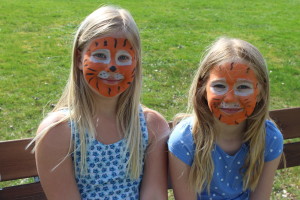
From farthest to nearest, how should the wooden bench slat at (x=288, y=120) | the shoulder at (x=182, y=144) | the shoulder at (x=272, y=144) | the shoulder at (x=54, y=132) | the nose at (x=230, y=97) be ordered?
the wooden bench slat at (x=288, y=120), the shoulder at (x=272, y=144), the shoulder at (x=182, y=144), the nose at (x=230, y=97), the shoulder at (x=54, y=132)

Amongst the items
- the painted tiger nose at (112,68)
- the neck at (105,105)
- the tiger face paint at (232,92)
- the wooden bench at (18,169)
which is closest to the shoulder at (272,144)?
the tiger face paint at (232,92)

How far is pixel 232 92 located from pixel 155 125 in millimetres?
529

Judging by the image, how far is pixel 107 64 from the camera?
2.71 metres

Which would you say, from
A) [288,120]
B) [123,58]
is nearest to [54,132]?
[123,58]

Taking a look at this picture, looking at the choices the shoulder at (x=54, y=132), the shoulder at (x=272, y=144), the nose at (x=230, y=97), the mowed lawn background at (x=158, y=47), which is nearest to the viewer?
the shoulder at (x=54, y=132)

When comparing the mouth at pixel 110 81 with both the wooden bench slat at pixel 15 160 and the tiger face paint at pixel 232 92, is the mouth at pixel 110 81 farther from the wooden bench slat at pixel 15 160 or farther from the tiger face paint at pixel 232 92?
the wooden bench slat at pixel 15 160

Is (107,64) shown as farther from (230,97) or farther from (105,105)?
(230,97)

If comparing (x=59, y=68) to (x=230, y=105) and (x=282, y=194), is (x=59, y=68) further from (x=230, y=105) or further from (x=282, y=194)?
(x=230, y=105)

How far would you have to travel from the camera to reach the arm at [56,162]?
2.68 metres

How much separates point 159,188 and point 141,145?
288mm

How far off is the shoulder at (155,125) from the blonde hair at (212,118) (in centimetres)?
18

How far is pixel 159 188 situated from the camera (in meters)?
2.93

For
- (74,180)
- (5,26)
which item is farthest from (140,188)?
(5,26)

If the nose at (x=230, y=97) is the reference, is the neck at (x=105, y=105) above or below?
below
